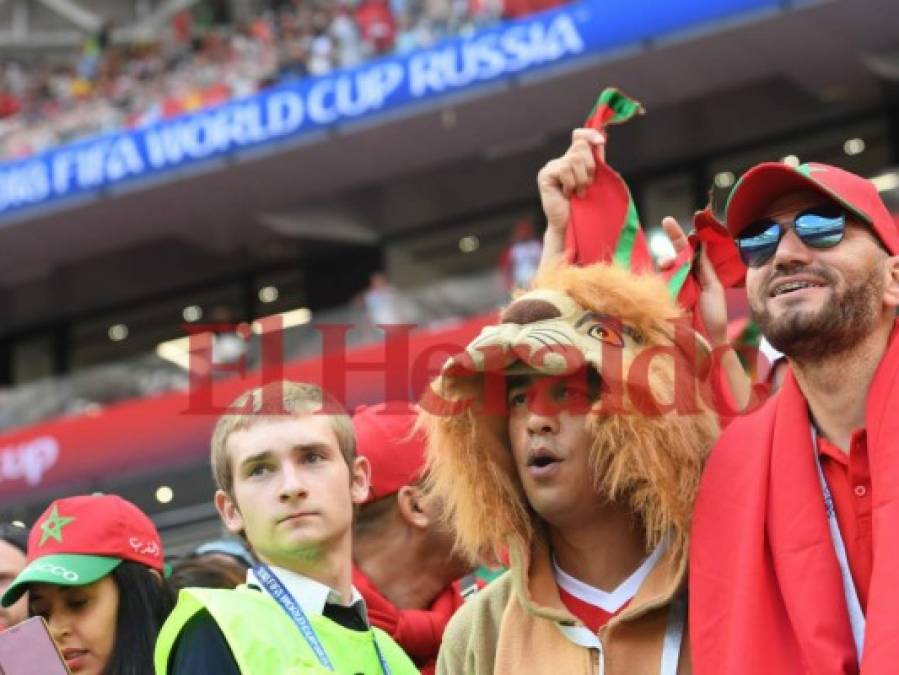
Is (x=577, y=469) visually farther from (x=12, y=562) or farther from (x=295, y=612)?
(x=12, y=562)

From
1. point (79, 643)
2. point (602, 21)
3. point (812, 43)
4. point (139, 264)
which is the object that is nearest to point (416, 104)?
point (602, 21)

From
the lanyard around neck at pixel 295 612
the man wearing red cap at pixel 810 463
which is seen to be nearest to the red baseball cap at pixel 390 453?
the lanyard around neck at pixel 295 612

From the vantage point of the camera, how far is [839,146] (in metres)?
16.3

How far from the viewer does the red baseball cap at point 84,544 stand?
3.50 metres

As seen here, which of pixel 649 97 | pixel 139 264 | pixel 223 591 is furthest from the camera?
pixel 139 264

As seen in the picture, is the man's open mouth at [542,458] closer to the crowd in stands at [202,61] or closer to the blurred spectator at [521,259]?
the blurred spectator at [521,259]

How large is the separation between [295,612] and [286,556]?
145 millimetres

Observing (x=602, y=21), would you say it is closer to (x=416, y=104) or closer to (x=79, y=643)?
(x=416, y=104)

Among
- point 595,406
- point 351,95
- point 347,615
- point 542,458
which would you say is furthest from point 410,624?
point 351,95

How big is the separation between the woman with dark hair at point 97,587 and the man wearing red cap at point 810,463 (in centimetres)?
137

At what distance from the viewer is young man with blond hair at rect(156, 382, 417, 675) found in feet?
9.16

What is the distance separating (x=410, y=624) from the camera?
3703 millimetres

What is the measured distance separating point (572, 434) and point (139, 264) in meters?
17.8

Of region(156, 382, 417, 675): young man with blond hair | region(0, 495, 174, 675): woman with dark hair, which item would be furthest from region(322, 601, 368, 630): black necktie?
region(0, 495, 174, 675): woman with dark hair
